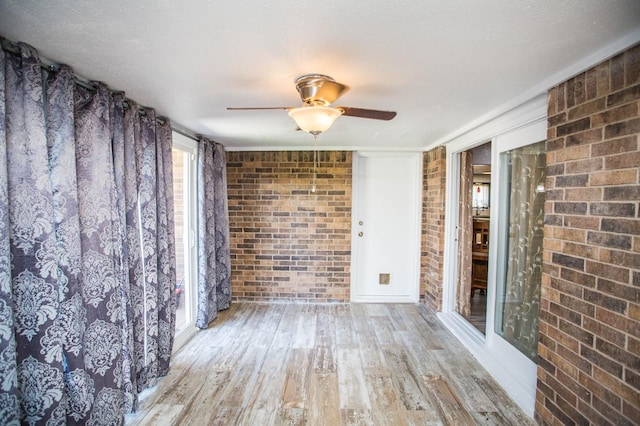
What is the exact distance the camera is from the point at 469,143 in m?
3.07

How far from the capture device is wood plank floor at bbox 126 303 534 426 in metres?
2.03

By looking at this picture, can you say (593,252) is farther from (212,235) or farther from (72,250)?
(212,235)

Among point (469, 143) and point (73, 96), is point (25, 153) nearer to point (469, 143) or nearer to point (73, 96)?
point (73, 96)

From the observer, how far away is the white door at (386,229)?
4211 millimetres

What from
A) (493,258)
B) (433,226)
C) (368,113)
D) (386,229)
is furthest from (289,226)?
(368,113)

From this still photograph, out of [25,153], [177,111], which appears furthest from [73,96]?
[177,111]

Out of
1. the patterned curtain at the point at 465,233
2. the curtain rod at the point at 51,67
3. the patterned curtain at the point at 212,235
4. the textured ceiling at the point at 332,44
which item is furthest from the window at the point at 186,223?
the patterned curtain at the point at 465,233

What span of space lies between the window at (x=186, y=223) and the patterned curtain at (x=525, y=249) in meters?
3.06

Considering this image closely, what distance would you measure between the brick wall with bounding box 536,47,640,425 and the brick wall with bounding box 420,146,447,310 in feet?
6.19

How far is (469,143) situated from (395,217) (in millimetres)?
1473

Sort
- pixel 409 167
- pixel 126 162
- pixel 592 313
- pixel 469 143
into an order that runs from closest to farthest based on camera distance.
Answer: pixel 592 313
pixel 126 162
pixel 469 143
pixel 409 167

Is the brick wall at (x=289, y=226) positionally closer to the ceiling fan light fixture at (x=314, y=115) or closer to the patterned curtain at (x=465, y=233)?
the patterned curtain at (x=465, y=233)

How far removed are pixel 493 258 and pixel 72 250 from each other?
9.97ft

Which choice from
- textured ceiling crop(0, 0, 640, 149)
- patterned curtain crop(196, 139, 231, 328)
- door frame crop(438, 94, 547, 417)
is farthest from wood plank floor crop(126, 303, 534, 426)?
textured ceiling crop(0, 0, 640, 149)
